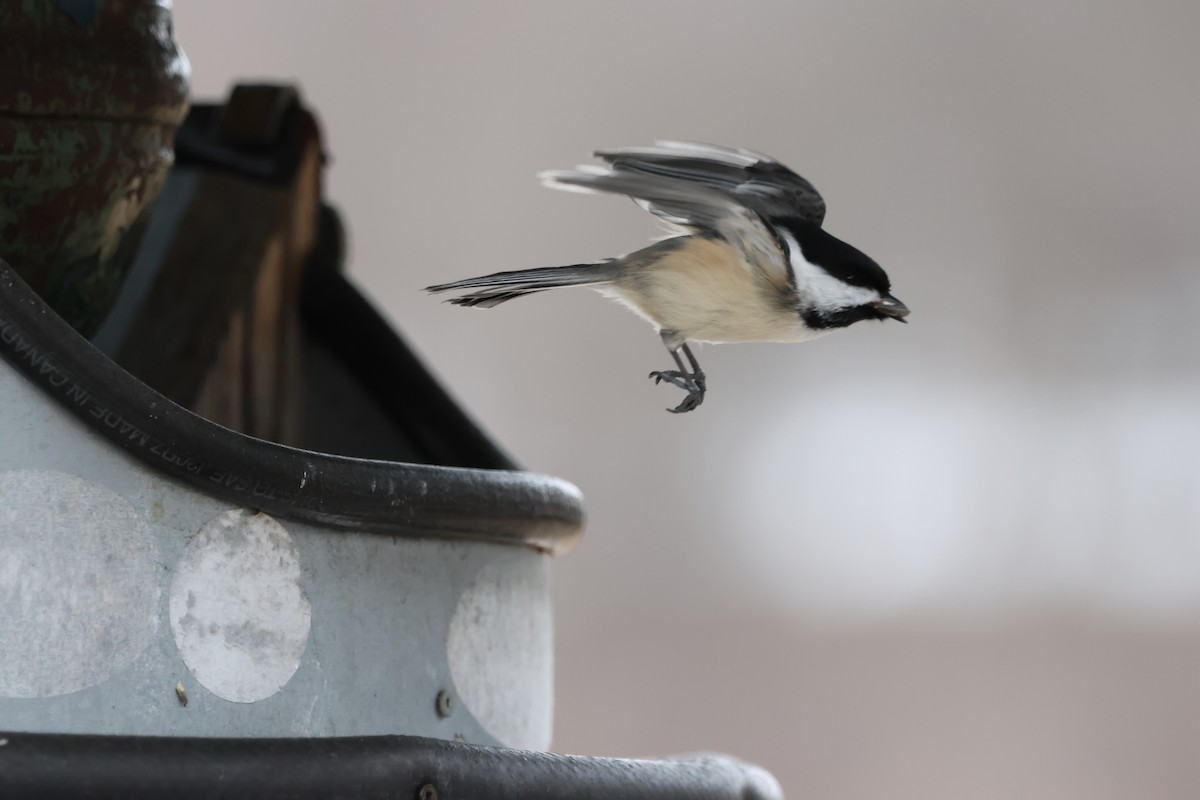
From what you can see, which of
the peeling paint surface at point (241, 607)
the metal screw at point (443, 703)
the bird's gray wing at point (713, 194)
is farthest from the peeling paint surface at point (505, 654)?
the bird's gray wing at point (713, 194)

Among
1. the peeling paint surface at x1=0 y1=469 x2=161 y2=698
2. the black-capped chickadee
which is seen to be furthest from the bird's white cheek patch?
the peeling paint surface at x1=0 y1=469 x2=161 y2=698

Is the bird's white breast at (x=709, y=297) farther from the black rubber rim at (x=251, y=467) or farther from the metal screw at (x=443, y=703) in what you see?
the metal screw at (x=443, y=703)

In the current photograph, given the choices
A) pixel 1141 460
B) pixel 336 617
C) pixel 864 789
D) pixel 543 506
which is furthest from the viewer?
pixel 1141 460

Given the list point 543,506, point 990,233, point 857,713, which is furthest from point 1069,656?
point 543,506

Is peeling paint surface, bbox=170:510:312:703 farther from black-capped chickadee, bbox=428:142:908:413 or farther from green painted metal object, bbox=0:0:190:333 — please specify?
green painted metal object, bbox=0:0:190:333

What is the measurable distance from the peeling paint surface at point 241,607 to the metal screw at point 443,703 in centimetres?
11

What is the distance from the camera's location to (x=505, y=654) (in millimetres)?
1057

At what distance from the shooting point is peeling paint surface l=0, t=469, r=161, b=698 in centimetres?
81

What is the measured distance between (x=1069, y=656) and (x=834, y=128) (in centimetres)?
136

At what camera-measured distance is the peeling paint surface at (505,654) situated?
1.01 metres

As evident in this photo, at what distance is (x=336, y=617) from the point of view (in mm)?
927

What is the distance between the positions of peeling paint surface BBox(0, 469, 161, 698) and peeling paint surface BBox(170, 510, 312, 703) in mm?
25

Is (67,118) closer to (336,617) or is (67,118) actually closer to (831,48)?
(336,617)

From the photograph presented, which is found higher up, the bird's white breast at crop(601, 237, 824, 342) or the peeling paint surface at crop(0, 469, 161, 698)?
the bird's white breast at crop(601, 237, 824, 342)
